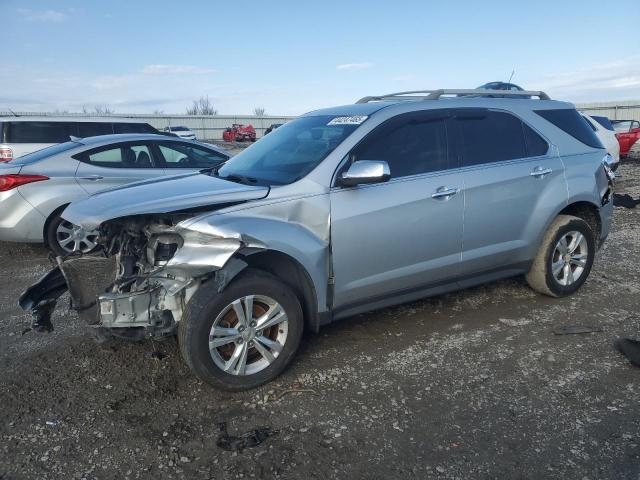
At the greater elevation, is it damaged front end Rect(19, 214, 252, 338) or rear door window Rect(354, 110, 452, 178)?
rear door window Rect(354, 110, 452, 178)

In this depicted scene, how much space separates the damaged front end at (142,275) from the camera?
303 cm

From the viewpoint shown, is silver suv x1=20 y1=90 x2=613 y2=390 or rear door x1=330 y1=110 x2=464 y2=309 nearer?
silver suv x1=20 y1=90 x2=613 y2=390

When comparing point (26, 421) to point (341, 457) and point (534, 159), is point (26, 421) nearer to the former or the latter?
point (341, 457)

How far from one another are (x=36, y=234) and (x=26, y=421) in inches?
147

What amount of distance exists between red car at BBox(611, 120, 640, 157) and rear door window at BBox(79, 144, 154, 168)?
1655 centimetres

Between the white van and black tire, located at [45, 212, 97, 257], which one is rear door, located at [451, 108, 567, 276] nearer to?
black tire, located at [45, 212, 97, 257]

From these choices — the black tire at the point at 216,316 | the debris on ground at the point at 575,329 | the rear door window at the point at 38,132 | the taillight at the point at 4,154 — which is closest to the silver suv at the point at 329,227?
the black tire at the point at 216,316

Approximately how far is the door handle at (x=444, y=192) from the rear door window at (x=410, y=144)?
0.17 m

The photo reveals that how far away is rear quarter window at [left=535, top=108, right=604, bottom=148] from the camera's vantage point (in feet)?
15.6

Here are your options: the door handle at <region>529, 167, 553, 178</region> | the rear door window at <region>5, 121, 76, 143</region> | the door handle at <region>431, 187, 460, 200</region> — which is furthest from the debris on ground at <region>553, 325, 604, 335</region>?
the rear door window at <region>5, 121, 76, 143</region>

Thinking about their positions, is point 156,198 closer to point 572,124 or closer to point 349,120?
point 349,120

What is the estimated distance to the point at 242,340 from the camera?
3.24 metres

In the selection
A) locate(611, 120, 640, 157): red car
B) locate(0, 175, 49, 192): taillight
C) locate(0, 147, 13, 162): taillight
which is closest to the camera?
locate(0, 175, 49, 192): taillight

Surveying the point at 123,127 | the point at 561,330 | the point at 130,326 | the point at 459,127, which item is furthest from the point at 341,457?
the point at 123,127
